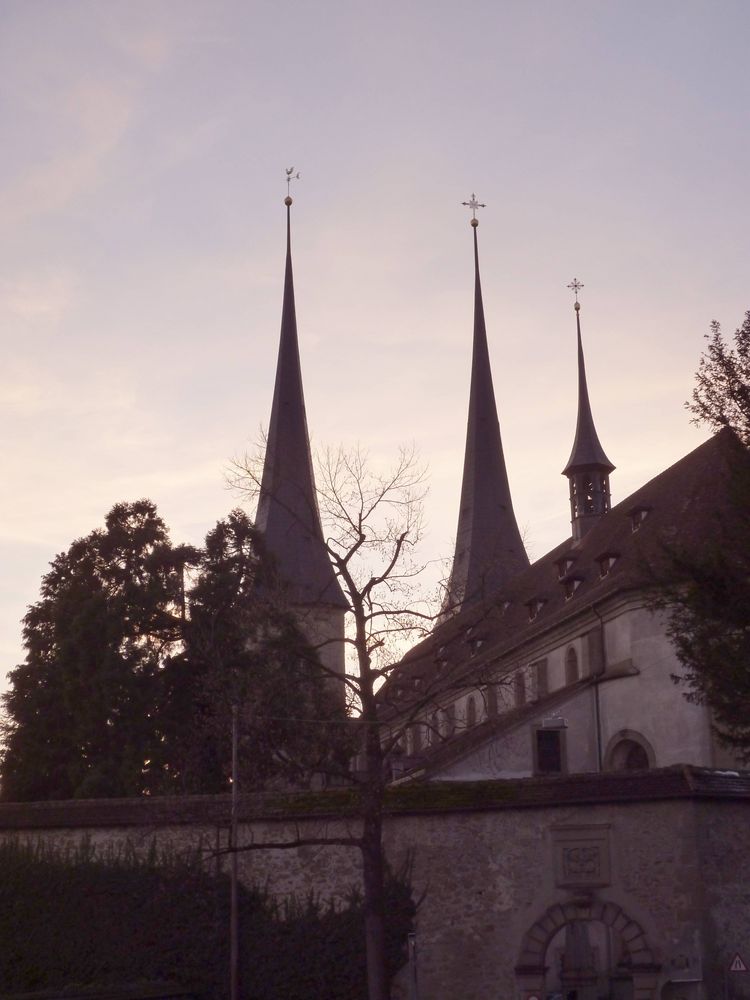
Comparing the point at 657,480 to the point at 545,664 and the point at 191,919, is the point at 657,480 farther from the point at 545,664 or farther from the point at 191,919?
the point at 191,919

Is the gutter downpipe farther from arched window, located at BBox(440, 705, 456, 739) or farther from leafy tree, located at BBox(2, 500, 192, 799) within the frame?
leafy tree, located at BBox(2, 500, 192, 799)

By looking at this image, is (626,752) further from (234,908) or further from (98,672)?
(234,908)

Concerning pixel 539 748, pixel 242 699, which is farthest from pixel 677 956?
pixel 539 748

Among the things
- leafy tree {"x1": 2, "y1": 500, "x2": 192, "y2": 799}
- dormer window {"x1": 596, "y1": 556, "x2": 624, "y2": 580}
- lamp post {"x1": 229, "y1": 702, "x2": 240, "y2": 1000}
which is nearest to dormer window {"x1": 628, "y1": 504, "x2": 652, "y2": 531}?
dormer window {"x1": 596, "y1": 556, "x2": 624, "y2": 580}

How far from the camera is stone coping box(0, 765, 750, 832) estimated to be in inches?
969

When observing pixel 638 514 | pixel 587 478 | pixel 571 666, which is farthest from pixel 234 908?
pixel 587 478

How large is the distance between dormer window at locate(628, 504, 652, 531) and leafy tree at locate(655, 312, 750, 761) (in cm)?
1959

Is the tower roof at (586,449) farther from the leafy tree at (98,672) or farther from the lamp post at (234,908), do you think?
the lamp post at (234,908)

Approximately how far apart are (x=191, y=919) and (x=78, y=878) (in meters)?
2.50

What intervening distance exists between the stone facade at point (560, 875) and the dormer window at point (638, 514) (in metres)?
19.1

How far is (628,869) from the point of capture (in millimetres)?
24375

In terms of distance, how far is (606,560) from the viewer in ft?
141

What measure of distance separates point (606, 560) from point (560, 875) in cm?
1931

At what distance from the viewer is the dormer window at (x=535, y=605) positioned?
47719 mm
